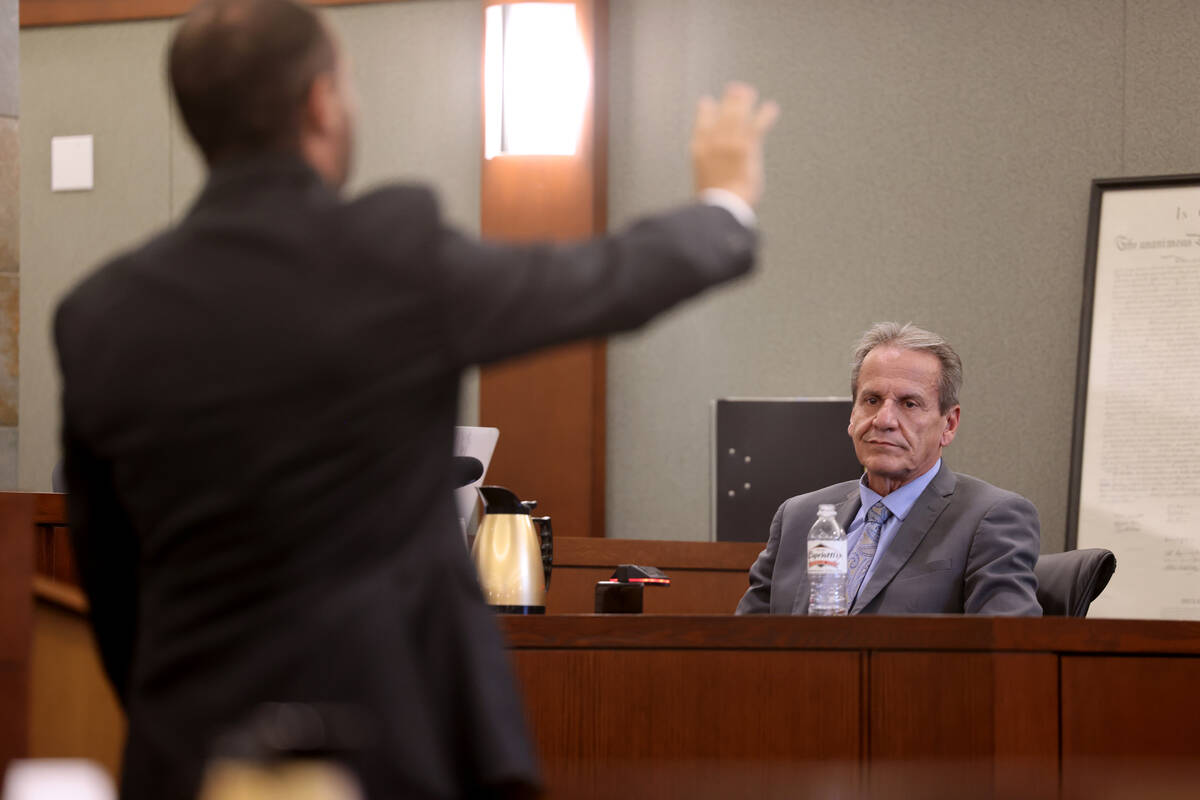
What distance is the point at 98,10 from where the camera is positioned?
568cm

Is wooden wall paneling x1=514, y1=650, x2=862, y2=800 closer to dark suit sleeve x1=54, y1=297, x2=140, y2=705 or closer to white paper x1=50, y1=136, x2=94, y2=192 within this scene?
dark suit sleeve x1=54, y1=297, x2=140, y2=705

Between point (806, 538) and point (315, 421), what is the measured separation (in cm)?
212

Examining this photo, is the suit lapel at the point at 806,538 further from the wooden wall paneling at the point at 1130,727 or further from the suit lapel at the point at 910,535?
the wooden wall paneling at the point at 1130,727

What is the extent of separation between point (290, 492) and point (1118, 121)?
14.0ft

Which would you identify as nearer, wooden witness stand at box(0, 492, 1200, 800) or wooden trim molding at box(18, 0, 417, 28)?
wooden witness stand at box(0, 492, 1200, 800)

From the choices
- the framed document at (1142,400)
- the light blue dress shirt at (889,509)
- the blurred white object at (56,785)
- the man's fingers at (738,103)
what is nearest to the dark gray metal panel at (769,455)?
the framed document at (1142,400)

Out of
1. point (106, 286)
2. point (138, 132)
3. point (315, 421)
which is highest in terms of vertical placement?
point (138, 132)

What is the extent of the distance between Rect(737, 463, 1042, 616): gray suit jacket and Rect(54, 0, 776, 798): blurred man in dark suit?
174 centimetres

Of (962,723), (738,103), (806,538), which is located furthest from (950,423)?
(738,103)

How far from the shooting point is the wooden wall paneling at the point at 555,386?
199 inches

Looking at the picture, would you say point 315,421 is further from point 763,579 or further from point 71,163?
point 71,163

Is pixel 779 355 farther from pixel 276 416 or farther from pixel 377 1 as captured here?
pixel 276 416

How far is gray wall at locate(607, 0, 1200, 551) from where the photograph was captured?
15.7 feet

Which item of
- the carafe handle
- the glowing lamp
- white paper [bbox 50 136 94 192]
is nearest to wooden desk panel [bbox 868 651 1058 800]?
the carafe handle
